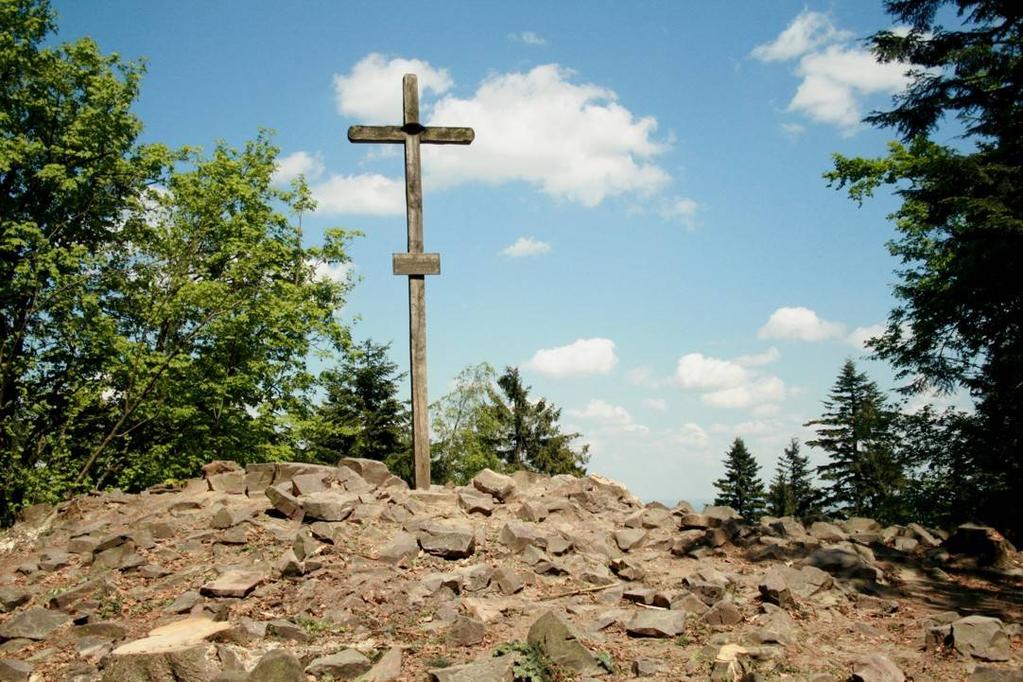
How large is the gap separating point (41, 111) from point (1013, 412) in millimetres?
24287

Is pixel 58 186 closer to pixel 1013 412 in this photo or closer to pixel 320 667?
pixel 320 667

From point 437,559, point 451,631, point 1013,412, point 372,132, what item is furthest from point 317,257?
point 1013,412

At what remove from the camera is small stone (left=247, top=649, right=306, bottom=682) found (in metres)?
5.42

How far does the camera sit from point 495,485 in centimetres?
1098

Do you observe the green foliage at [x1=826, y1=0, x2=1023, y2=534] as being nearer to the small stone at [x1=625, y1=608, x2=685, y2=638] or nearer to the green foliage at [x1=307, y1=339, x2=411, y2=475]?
the small stone at [x1=625, y1=608, x2=685, y2=638]

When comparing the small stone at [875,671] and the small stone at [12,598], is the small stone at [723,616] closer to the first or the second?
the small stone at [875,671]

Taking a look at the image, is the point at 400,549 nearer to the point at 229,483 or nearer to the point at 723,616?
the point at 723,616

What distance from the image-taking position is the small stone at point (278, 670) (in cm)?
542

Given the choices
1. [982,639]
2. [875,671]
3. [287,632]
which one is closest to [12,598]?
[287,632]

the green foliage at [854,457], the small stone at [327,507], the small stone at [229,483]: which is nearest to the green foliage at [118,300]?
the small stone at [229,483]

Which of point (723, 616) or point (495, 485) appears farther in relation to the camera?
point (495, 485)

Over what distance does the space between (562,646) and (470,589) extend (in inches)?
72.9

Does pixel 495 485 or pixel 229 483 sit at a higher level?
pixel 229 483

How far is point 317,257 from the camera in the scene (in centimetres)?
2272
